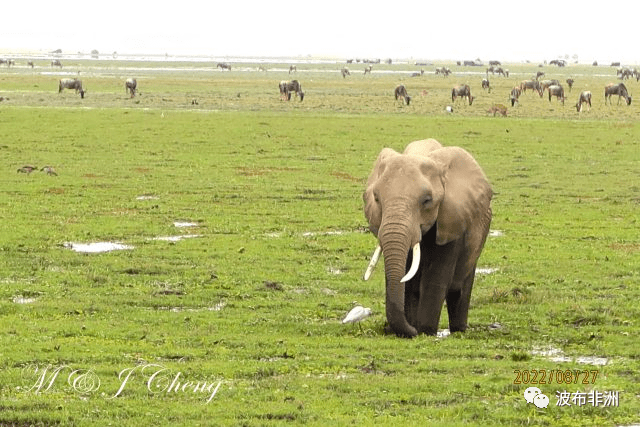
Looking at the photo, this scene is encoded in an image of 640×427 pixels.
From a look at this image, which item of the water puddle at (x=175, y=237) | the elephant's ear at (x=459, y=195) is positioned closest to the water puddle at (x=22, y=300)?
the water puddle at (x=175, y=237)

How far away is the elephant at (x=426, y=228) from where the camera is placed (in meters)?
13.0

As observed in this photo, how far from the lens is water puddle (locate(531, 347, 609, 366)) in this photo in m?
12.9

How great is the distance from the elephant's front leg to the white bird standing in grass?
1.19 metres

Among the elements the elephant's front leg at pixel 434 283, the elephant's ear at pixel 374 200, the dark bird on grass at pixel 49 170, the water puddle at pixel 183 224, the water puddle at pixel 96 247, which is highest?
the elephant's ear at pixel 374 200

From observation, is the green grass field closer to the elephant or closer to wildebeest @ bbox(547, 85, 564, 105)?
the elephant

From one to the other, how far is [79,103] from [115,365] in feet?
163

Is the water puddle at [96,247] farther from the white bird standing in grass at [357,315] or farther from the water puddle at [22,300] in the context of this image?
the white bird standing in grass at [357,315]

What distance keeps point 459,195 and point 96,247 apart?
8881mm

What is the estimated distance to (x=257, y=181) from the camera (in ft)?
98.1

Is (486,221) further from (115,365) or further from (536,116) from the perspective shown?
(536,116)

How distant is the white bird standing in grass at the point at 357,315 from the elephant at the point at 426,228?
86 centimetres

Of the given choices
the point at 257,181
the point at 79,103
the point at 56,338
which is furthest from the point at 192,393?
the point at 79,103

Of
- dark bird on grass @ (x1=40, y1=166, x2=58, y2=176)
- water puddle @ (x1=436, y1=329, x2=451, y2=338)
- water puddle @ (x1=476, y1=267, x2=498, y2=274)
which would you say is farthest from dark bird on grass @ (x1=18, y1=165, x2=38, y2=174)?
water puddle @ (x1=436, y1=329, x2=451, y2=338)

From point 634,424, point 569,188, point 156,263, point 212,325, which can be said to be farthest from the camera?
point 569,188
